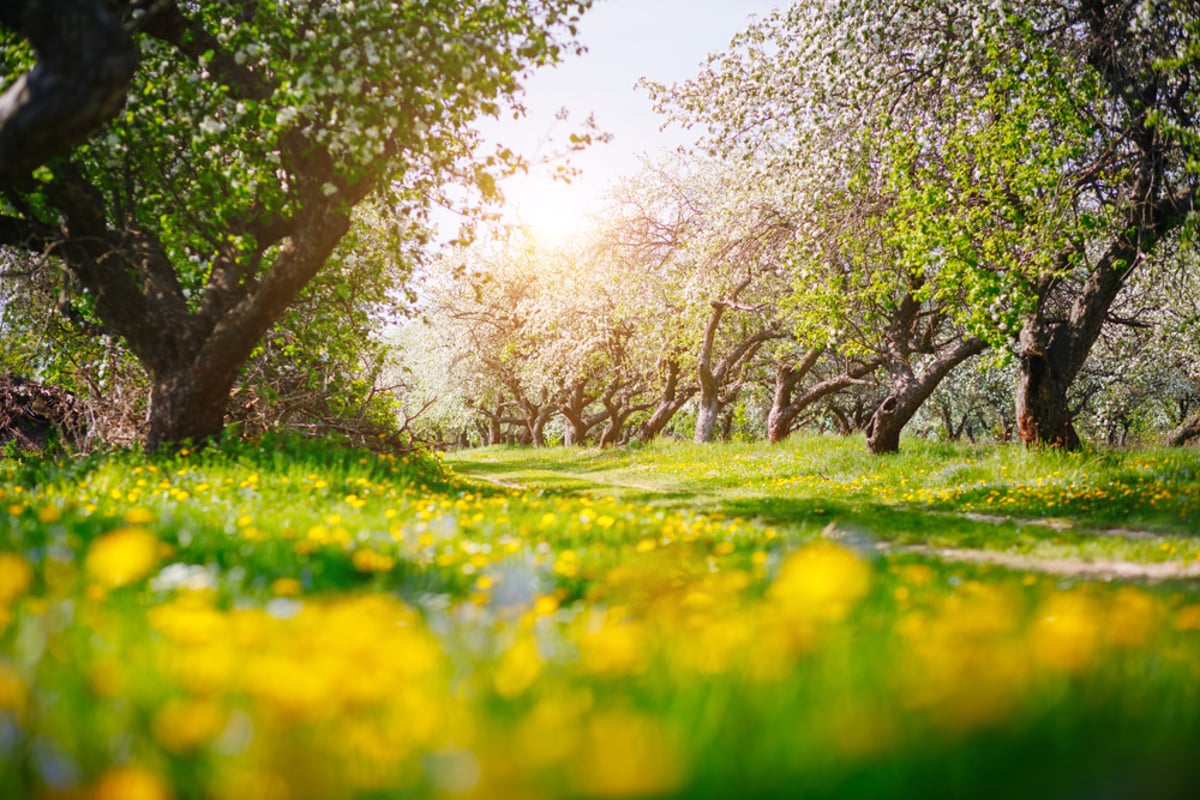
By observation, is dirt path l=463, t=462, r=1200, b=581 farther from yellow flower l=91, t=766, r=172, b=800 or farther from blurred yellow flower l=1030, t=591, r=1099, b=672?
yellow flower l=91, t=766, r=172, b=800

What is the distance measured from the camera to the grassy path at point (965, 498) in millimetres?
7805

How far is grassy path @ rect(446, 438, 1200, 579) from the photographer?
780cm

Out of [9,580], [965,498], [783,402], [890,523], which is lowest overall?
[890,523]

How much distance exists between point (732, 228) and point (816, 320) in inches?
162

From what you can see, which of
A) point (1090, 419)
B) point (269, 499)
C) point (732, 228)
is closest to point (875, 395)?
point (1090, 419)

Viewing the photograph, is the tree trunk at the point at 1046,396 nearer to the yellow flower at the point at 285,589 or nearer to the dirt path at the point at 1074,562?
the dirt path at the point at 1074,562

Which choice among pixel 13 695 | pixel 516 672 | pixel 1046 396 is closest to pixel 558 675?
pixel 516 672

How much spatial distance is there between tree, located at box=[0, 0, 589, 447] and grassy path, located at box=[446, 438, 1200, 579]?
6.29 metres

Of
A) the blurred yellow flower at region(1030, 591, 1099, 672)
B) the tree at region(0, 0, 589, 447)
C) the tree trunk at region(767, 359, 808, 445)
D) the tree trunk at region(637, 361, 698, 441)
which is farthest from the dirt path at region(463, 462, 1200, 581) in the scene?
the tree trunk at region(637, 361, 698, 441)

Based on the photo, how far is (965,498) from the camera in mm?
12727

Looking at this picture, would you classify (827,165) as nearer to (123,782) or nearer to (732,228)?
(732,228)

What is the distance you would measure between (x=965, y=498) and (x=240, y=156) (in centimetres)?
1273

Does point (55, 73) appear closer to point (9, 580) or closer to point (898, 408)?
point (9, 580)

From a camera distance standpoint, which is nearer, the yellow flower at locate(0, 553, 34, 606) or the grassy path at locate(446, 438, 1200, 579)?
the yellow flower at locate(0, 553, 34, 606)
